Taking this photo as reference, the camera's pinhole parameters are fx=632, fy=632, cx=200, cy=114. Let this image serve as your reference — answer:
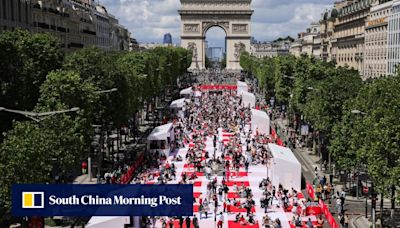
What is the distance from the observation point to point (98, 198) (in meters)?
30.7

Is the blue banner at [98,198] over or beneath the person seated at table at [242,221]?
over

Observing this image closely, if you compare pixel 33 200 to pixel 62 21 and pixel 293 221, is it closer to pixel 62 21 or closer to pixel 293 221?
pixel 293 221

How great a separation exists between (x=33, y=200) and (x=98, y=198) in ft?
10.4

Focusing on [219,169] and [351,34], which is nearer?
[219,169]

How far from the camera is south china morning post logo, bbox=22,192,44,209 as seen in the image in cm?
3064

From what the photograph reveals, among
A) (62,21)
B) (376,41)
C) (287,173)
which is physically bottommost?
(287,173)

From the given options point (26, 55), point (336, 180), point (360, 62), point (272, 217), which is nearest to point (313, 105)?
point (336, 180)

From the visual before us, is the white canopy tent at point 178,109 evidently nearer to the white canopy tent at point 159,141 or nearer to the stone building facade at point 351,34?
the white canopy tent at point 159,141

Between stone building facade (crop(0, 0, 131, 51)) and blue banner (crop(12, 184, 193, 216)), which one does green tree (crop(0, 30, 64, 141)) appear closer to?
stone building facade (crop(0, 0, 131, 51))

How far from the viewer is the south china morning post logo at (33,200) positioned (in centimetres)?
3064

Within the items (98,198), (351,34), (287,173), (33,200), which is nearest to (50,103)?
(33,200)

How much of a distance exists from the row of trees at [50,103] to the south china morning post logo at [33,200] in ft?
7.94

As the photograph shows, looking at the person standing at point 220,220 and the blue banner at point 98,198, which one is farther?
the person standing at point 220,220

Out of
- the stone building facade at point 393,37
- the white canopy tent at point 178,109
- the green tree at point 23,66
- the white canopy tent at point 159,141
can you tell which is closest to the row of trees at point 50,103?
the green tree at point 23,66
